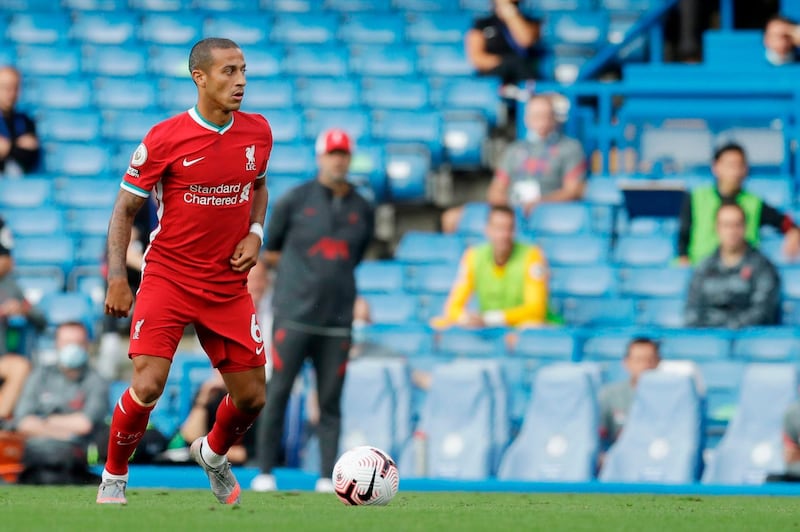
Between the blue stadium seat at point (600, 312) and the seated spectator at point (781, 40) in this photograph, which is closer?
the blue stadium seat at point (600, 312)

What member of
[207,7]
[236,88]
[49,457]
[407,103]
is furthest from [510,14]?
[236,88]

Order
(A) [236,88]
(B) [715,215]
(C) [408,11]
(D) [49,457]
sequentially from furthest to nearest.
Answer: (C) [408,11], (B) [715,215], (D) [49,457], (A) [236,88]

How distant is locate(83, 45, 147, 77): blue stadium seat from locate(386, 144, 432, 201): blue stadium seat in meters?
3.14

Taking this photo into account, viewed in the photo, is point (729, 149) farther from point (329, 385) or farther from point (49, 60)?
point (49, 60)

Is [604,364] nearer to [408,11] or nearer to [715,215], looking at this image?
[715,215]

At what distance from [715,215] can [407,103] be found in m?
4.09

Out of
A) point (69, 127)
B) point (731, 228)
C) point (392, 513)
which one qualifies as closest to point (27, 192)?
point (69, 127)

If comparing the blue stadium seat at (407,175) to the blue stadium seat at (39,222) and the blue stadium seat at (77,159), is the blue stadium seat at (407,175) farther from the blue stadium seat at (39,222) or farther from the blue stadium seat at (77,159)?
the blue stadium seat at (39,222)

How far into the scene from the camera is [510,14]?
51.0ft

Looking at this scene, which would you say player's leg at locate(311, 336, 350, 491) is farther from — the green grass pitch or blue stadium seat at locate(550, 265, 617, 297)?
blue stadium seat at locate(550, 265, 617, 297)

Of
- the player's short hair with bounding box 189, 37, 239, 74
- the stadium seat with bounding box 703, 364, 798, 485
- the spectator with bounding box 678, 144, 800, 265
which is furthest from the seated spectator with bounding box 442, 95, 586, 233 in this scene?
the player's short hair with bounding box 189, 37, 239, 74

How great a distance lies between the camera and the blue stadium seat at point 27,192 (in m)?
14.9

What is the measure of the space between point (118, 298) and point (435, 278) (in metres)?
6.29

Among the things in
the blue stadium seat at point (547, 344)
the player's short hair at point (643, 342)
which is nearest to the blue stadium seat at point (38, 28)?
the blue stadium seat at point (547, 344)
